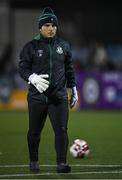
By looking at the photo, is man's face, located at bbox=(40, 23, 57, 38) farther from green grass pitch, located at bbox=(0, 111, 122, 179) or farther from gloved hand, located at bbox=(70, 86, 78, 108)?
green grass pitch, located at bbox=(0, 111, 122, 179)

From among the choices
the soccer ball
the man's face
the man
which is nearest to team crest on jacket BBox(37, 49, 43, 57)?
the man

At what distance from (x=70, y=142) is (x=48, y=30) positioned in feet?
16.3

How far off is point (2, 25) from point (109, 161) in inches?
799

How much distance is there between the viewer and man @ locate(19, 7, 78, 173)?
10602 millimetres

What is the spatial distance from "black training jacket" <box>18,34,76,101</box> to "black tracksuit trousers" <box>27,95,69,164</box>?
0.15 m

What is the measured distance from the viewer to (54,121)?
10.6 m

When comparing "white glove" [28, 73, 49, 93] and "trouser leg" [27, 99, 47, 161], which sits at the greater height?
"white glove" [28, 73, 49, 93]

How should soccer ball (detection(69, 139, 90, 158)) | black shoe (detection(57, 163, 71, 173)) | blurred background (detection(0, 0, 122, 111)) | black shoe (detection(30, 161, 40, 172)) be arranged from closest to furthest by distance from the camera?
black shoe (detection(57, 163, 71, 173)) → black shoe (detection(30, 161, 40, 172)) → soccer ball (detection(69, 139, 90, 158)) → blurred background (detection(0, 0, 122, 111))

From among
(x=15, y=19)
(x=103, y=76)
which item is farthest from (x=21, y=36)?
(x=103, y=76)

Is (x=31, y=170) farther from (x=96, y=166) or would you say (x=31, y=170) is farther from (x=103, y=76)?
(x=103, y=76)

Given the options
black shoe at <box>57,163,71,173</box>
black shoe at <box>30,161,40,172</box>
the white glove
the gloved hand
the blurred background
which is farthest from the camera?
the blurred background

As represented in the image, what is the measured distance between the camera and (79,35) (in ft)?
107

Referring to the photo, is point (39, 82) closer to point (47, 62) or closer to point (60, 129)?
point (47, 62)

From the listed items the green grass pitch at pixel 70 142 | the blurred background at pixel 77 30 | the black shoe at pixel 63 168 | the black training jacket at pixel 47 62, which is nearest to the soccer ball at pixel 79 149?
the green grass pitch at pixel 70 142
